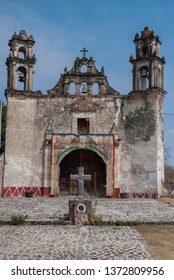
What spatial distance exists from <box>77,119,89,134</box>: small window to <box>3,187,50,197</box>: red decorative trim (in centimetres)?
384

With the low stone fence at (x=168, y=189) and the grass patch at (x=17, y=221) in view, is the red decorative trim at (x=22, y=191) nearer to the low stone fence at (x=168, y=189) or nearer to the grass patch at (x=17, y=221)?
the low stone fence at (x=168, y=189)

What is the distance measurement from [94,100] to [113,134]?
2.32 m

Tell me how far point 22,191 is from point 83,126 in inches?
199

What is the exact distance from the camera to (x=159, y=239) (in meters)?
8.98

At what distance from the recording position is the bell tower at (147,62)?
23734 mm

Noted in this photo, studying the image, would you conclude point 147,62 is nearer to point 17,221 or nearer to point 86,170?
point 86,170

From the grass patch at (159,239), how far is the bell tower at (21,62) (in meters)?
15.2

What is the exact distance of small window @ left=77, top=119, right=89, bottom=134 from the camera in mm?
23797

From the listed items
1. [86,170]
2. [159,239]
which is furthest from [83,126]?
[159,239]

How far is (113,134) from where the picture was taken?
23.2 metres

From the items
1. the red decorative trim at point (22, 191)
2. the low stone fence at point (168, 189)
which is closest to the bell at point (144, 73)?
the low stone fence at point (168, 189)

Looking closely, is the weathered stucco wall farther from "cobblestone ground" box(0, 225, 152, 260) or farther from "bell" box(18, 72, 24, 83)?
"cobblestone ground" box(0, 225, 152, 260)
